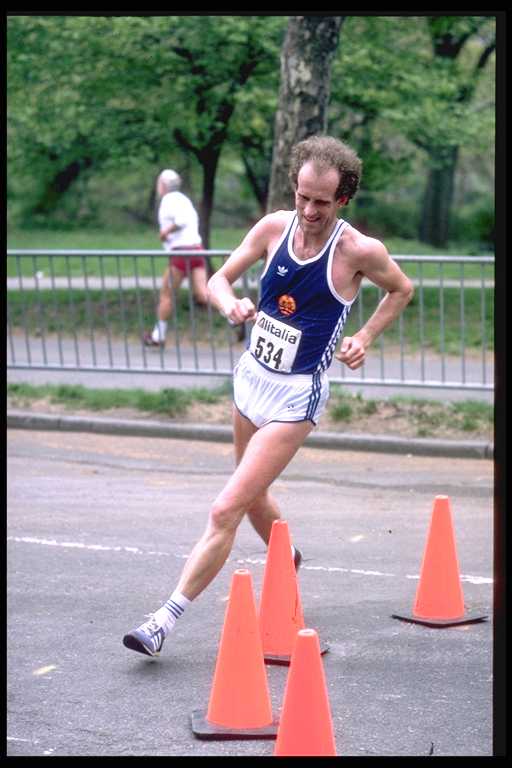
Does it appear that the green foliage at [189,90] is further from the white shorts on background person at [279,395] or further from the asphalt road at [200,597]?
the white shorts on background person at [279,395]

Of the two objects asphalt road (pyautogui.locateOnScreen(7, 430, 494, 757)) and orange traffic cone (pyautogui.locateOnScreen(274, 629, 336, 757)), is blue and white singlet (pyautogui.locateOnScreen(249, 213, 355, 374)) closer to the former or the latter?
asphalt road (pyautogui.locateOnScreen(7, 430, 494, 757))

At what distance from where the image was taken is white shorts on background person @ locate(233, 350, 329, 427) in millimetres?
5820

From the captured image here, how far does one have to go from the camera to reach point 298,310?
577 centimetres

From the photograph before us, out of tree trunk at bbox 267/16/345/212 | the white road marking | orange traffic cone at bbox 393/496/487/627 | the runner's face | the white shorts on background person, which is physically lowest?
the white road marking

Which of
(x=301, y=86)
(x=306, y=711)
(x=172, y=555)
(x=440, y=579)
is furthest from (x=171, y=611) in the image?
(x=301, y=86)

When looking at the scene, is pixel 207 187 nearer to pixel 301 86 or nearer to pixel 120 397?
pixel 301 86

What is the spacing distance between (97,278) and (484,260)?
471 centimetres

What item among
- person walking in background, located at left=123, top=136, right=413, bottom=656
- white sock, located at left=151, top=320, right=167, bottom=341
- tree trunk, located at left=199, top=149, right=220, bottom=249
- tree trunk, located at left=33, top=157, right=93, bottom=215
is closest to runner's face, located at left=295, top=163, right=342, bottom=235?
person walking in background, located at left=123, top=136, right=413, bottom=656

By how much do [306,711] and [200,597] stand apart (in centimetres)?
248

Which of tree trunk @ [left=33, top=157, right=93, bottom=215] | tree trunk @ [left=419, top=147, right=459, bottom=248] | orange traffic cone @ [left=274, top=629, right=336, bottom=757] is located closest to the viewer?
orange traffic cone @ [left=274, top=629, right=336, bottom=757]

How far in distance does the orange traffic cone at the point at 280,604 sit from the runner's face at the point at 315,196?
4.23ft

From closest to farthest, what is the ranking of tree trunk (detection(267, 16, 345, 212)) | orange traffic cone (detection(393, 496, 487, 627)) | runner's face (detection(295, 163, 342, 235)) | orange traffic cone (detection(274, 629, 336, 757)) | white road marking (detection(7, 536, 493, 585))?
orange traffic cone (detection(274, 629, 336, 757))
runner's face (detection(295, 163, 342, 235))
orange traffic cone (detection(393, 496, 487, 627))
white road marking (detection(7, 536, 493, 585))
tree trunk (detection(267, 16, 345, 212))

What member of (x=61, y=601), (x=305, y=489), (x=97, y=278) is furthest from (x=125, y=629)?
(x=97, y=278)

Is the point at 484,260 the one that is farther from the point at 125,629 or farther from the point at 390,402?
the point at 125,629
